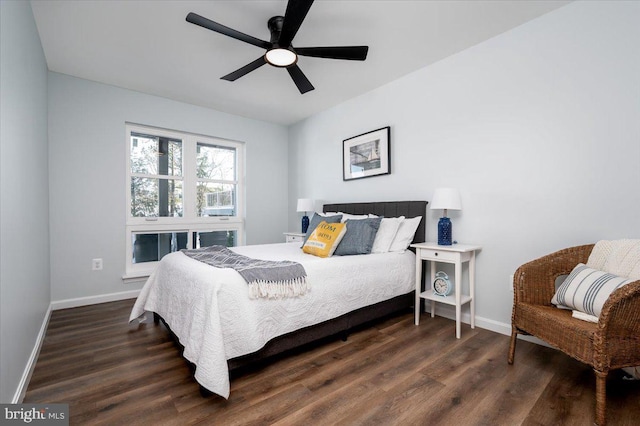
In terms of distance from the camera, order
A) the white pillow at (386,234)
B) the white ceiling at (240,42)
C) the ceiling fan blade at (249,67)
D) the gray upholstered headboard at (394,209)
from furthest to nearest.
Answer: the gray upholstered headboard at (394,209) < the white pillow at (386,234) < the ceiling fan blade at (249,67) < the white ceiling at (240,42)

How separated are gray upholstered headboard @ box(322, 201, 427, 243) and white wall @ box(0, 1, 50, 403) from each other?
9.83ft

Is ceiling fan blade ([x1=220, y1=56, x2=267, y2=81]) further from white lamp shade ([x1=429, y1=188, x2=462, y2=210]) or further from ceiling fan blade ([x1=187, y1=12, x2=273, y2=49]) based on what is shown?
white lamp shade ([x1=429, y1=188, x2=462, y2=210])

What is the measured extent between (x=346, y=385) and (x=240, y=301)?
813mm

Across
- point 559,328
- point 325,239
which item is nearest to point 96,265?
point 325,239

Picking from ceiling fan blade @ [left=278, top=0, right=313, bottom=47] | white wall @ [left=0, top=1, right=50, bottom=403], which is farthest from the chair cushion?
white wall @ [left=0, top=1, right=50, bottom=403]

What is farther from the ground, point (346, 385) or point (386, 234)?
point (386, 234)

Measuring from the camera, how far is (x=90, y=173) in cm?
338

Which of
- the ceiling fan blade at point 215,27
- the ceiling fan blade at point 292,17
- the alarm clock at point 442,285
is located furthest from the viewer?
the alarm clock at point 442,285

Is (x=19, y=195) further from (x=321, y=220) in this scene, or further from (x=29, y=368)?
(x=321, y=220)

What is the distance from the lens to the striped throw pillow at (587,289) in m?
1.59

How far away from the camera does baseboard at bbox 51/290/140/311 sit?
3168mm

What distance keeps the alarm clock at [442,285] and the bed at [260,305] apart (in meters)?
0.22

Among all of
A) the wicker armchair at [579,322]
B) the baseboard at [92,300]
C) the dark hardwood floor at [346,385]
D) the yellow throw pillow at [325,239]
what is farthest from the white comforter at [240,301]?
the baseboard at [92,300]

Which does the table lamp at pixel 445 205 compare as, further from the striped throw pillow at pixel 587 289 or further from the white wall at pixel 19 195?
the white wall at pixel 19 195
